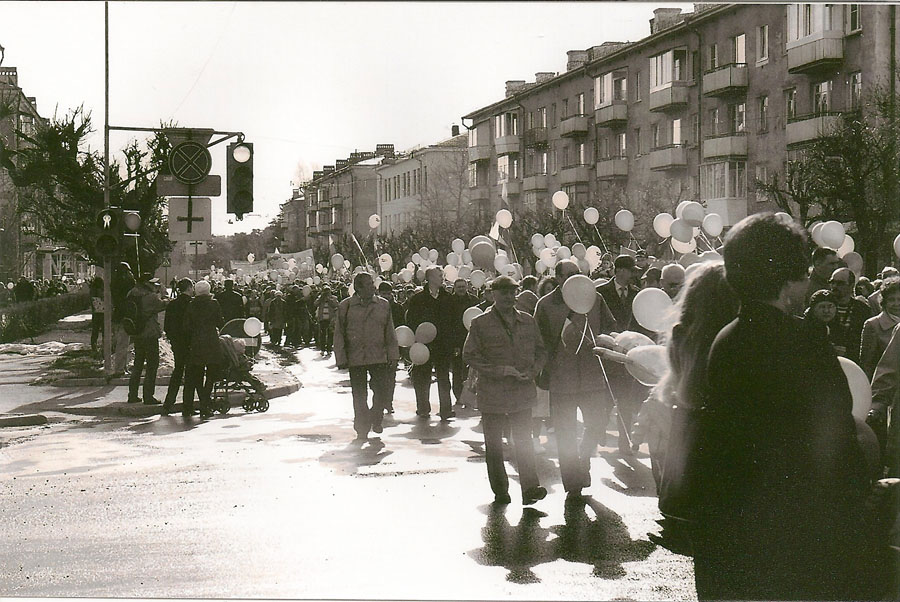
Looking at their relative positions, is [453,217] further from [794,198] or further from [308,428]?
[308,428]

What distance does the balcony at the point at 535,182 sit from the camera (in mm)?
52169

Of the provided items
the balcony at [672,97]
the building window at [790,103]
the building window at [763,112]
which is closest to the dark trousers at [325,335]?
the building window at [790,103]

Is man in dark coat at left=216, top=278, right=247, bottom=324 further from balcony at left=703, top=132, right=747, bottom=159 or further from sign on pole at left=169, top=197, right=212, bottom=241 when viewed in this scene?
balcony at left=703, top=132, right=747, bottom=159

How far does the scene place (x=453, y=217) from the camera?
57.7 meters

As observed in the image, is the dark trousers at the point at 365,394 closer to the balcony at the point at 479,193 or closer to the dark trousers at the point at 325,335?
the dark trousers at the point at 325,335

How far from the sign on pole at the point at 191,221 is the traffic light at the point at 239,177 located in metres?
2.47

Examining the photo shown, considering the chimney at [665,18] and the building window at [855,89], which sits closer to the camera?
the building window at [855,89]

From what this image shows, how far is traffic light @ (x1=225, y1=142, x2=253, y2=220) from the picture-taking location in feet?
51.0

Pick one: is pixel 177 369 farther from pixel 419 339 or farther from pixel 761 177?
pixel 761 177

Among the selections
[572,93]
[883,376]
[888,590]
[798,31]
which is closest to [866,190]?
[798,31]

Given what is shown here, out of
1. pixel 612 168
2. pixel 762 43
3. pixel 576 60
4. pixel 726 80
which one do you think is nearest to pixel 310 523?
pixel 726 80

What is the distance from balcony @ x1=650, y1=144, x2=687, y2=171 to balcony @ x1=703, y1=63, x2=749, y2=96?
124 inches

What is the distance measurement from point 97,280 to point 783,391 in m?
22.7

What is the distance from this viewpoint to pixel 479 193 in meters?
54.2
